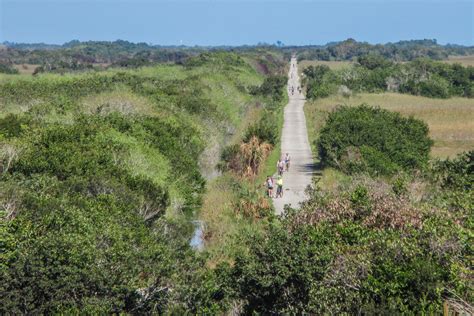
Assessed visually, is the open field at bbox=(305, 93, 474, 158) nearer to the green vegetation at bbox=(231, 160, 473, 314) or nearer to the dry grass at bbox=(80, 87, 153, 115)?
the dry grass at bbox=(80, 87, 153, 115)

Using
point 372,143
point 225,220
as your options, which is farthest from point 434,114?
point 225,220

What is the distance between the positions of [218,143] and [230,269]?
26.5m

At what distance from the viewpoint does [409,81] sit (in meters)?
92.9

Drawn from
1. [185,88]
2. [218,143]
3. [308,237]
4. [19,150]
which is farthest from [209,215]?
[185,88]

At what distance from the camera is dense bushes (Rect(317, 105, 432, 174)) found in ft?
103

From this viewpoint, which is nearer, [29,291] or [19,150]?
[29,291]

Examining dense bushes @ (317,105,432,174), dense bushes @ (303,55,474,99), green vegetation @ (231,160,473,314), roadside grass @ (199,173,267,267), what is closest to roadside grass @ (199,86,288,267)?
roadside grass @ (199,173,267,267)

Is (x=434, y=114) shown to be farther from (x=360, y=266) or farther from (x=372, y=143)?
(x=360, y=266)

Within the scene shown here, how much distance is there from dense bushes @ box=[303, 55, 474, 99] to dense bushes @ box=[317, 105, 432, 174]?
39.1 m

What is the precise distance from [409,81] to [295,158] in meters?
54.7

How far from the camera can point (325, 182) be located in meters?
A: 30.5

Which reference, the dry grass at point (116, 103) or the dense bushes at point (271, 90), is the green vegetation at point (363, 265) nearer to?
the dry grass at point (116, 103)

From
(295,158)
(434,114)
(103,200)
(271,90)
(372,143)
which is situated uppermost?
(103,200)

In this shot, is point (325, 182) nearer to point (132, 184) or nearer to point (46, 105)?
point (132, 184)
